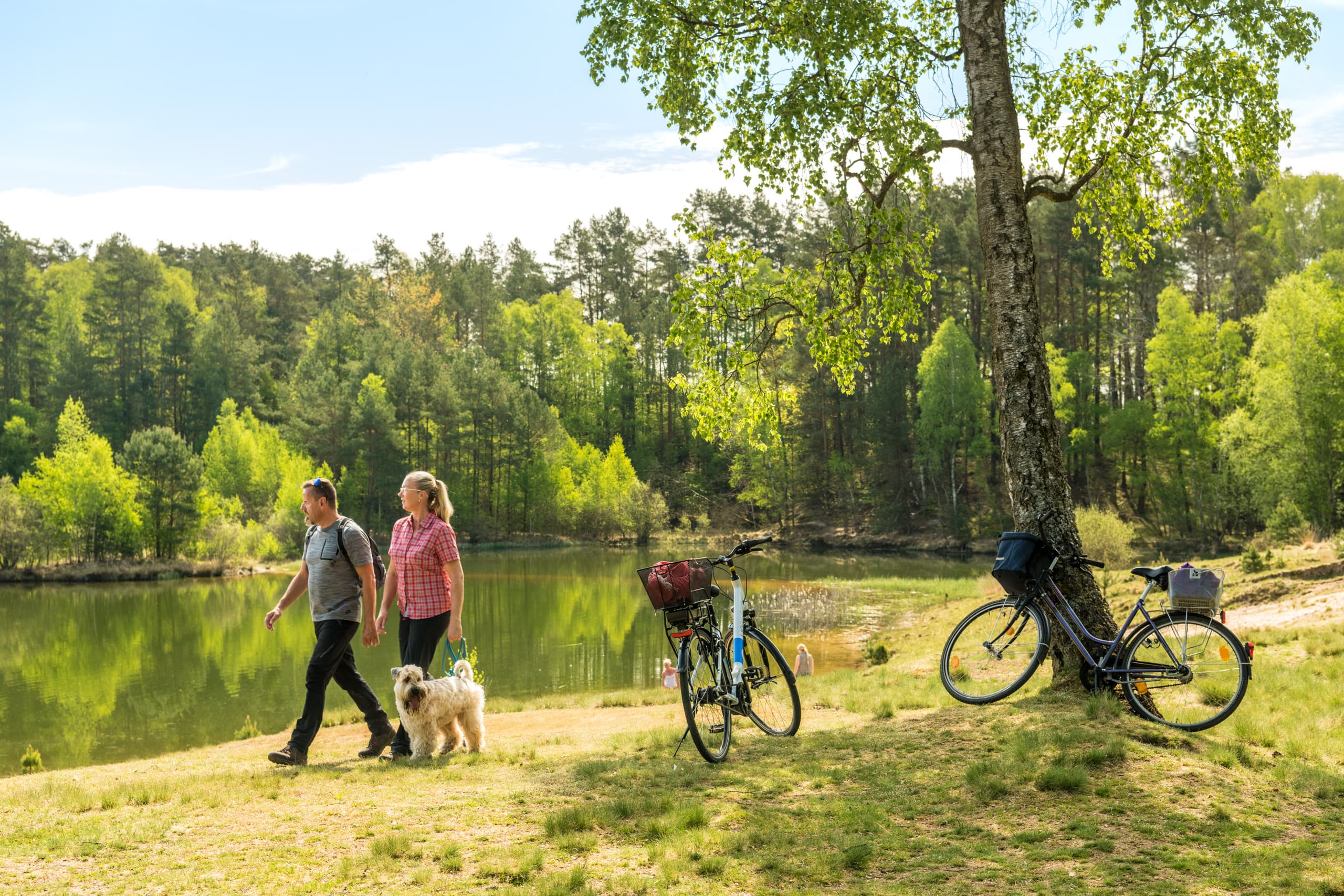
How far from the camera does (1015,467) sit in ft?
23.1

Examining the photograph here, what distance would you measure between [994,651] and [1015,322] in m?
2.46

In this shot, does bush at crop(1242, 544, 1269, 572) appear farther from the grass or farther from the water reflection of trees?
the water reflection of trees

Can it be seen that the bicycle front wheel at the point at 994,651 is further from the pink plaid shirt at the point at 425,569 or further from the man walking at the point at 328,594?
the man walking at the point at 328,594

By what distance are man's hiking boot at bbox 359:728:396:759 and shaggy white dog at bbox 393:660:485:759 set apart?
465 millimetres

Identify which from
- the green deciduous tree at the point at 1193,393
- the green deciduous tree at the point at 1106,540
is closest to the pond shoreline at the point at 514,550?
the green deciduous tree at the point at 1193,393

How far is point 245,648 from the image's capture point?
2383 cm

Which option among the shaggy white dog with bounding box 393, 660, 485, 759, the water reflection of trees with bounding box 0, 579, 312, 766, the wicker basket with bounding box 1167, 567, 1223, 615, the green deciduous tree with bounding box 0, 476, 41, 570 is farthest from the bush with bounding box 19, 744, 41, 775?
the green deciduous tree with bounding box 0, 476, 41, 570

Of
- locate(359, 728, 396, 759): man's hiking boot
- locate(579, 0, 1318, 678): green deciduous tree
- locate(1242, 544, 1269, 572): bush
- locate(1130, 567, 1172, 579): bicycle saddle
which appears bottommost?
locate(1242, 544, 1269, 572): bush

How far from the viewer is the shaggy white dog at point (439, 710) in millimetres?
6656

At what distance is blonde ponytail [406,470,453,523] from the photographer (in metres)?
6.92

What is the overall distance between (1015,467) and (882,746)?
237 centimetres

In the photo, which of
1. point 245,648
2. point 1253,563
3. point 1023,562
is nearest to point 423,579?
point 1023,562

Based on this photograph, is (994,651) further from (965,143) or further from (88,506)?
(88,506)

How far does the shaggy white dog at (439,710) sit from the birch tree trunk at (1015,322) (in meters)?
4.27
